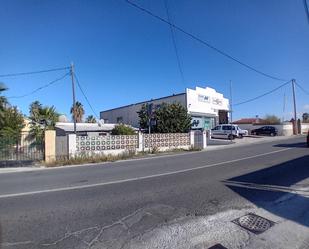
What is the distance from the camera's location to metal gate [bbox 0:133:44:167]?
19406 mm

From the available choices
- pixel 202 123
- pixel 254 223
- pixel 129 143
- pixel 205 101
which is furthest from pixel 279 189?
pixel 205 101

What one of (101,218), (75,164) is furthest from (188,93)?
(101,218)

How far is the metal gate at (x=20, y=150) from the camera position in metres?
19.4

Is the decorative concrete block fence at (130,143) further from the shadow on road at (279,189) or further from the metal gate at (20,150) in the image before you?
the shadow on road at (279,189)

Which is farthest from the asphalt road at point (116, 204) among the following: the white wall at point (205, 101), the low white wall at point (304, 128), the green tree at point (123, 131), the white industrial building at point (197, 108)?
the low white wall at point (304, 128)

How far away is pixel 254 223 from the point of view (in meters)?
5.70

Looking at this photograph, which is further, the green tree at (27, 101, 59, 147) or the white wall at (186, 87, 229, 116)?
the white wall at (186, 87, 229, 116)

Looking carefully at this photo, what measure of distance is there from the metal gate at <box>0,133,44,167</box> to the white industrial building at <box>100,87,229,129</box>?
25.7m

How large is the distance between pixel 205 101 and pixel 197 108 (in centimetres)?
316

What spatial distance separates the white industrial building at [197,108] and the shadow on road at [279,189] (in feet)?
103

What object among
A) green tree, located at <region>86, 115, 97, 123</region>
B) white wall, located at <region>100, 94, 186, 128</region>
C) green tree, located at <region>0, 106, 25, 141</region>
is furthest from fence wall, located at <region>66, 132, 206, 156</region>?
green tree, located at <region>86, 115, 97, 123</region>

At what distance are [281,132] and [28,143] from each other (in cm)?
4366

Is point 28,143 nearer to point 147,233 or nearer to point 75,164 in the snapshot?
point 75,164

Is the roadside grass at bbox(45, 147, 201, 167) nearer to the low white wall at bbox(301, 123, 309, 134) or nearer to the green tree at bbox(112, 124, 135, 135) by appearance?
the green tree at bbox(112, 124, 135, 135)
